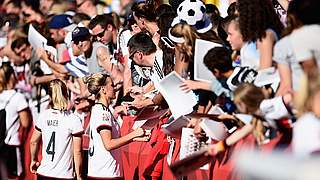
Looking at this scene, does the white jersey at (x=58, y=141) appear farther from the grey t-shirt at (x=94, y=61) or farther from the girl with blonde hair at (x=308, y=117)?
the girl with blonde hair at (x=308, y=117)

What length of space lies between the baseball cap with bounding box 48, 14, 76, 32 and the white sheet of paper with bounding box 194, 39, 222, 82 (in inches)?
248

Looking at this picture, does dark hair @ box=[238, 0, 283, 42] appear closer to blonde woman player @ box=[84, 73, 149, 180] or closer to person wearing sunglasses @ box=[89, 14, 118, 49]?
blonde woman player @ box=[84, 73, 149, 180]

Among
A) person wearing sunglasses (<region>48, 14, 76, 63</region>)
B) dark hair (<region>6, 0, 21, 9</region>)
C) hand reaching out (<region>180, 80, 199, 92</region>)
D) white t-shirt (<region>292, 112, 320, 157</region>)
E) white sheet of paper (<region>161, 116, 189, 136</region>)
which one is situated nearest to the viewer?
white t-shirt (<region>292, 112, 320, 157</region>)

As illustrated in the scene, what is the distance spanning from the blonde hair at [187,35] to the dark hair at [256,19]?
1074 millimetres

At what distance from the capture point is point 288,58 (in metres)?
9.66

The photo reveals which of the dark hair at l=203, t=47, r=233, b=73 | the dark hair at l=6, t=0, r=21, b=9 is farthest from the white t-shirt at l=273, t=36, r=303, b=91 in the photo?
the dark hair at l=6, t=0, r=21, b=9

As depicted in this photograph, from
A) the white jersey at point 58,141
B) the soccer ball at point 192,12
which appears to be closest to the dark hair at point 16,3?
the white jersey at point 58,141

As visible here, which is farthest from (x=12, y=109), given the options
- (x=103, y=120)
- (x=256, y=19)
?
(x=256, y=19)

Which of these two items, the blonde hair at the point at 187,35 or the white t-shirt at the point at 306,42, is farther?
the blonde hair at the point at 187,35

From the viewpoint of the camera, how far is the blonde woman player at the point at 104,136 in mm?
12844

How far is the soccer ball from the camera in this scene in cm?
1237

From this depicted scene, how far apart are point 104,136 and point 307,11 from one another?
4.01 metres

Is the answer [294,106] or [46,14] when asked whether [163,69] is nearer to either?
[294,106]

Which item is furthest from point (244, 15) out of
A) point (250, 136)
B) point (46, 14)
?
point (46, 14)
